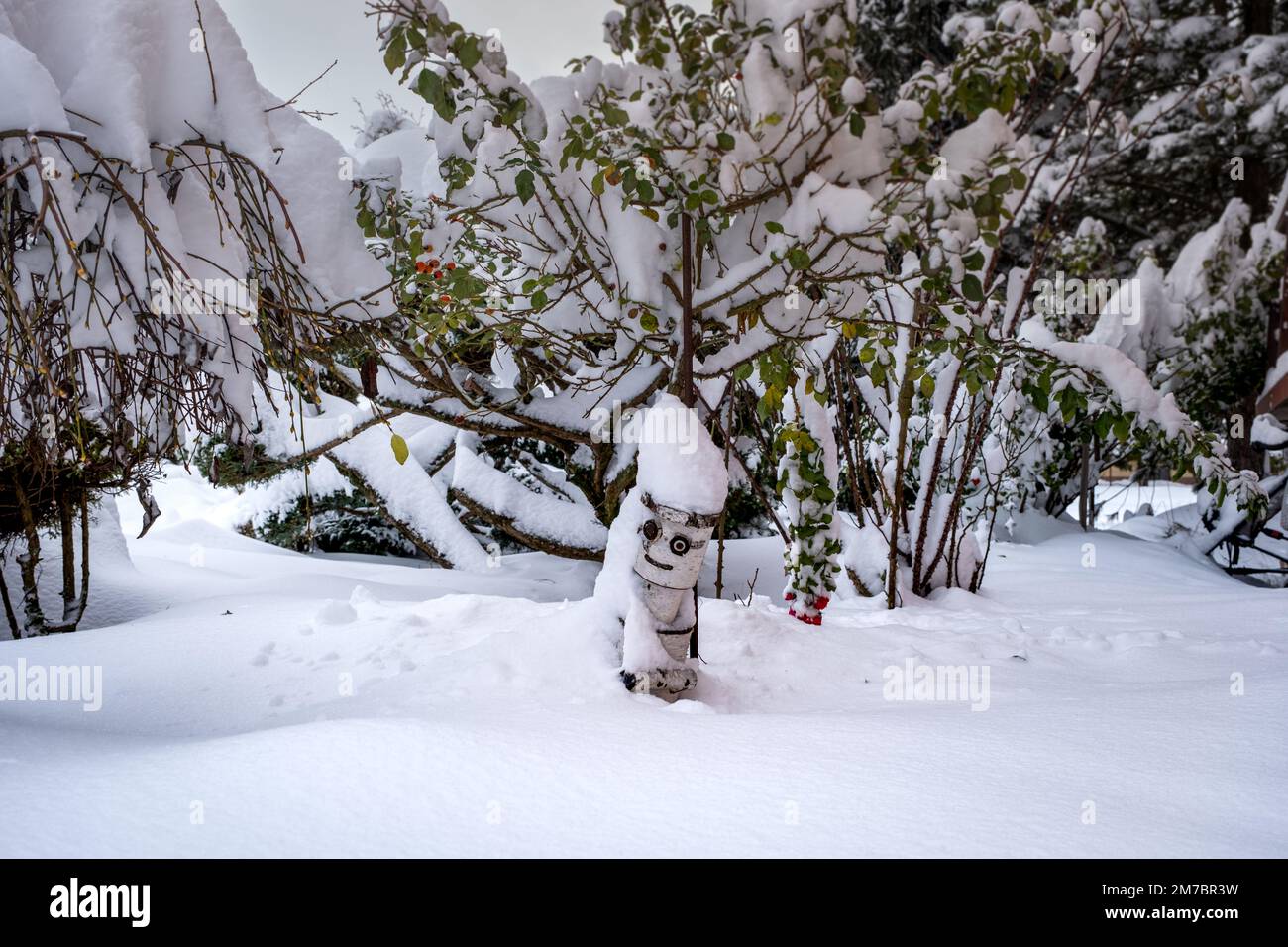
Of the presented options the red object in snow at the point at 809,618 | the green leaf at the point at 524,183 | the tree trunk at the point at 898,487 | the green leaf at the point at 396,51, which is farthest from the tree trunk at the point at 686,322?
the tree trunk at the point at 898,487

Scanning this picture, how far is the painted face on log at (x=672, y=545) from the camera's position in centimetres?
219

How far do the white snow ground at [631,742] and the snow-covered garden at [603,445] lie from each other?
0.01 m

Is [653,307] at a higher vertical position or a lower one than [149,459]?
higher

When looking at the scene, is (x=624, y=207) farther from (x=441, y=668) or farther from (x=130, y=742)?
(x=130, y=742)

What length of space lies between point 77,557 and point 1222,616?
6152 millimetres

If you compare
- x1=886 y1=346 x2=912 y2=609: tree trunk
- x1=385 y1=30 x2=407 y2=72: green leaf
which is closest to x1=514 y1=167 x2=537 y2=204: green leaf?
x1=385 y1=30 x2=407 y2=72: green leaf

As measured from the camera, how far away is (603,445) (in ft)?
14.1

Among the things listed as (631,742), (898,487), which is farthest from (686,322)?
(898,487)

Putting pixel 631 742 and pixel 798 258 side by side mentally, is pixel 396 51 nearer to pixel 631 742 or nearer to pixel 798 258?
pixel 798 258

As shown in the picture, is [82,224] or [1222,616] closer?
[82,224]

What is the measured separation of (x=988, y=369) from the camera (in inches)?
85.1

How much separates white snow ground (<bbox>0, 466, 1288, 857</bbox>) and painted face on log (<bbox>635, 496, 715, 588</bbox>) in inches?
12.2
